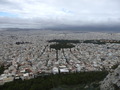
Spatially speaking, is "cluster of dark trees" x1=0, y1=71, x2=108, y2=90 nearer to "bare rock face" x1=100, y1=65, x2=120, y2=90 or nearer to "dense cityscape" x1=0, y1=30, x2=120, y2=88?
"dense cityscape" x1=0, y1=30, x2=120, y2=88

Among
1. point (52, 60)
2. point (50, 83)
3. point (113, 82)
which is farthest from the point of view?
point (52, 60)

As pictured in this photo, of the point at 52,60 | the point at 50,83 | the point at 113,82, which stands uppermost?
the point at 113,82

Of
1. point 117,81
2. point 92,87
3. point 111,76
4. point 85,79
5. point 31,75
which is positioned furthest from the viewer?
point 31,75

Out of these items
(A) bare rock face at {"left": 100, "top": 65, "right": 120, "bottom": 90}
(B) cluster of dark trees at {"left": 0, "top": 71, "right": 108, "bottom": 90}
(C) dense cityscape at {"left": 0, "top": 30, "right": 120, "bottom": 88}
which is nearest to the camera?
(A) bare rock face at {"left": 100, "top": 65, "right": 120, "bottom": 90}

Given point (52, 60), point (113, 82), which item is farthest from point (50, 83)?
point (52, 60)

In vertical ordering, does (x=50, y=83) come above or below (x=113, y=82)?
below

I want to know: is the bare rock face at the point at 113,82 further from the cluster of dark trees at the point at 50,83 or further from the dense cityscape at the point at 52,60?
the dense cityscape at the point at 52,60

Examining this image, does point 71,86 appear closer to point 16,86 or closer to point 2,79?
point 16,86

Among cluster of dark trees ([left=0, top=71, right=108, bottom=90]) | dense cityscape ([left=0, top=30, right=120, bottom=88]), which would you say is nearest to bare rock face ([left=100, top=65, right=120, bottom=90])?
cluster of dark trees ([left=0, top=71, right=108, bottom=90])

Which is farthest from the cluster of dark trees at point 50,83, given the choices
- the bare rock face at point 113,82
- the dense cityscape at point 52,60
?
the bare rock face at point 113,82

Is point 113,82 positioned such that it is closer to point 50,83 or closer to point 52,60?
point 50,83

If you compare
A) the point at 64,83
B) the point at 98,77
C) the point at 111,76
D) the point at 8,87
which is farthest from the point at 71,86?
the point at 8,87
